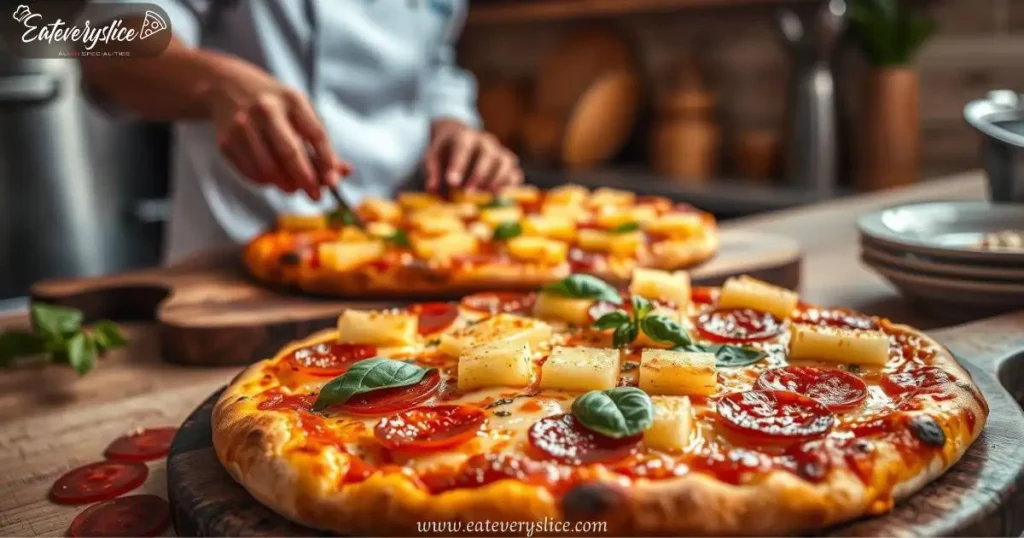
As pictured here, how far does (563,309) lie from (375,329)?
329mm

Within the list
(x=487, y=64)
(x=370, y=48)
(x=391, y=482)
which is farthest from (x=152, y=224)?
(x=391, y=482)

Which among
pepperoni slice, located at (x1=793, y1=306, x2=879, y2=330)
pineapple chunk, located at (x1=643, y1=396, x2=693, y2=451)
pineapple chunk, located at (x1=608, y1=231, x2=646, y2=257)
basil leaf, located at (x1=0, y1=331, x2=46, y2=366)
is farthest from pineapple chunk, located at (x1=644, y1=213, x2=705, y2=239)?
basil leaf, located at (x1=0, y1=331, x2=46, y2=366)

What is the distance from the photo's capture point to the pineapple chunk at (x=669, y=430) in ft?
3.64

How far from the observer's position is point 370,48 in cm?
292

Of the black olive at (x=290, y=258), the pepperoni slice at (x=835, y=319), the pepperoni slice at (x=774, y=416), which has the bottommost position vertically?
the pepperoni slice at (x=835, y=319)

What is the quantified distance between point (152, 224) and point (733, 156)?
3207mm

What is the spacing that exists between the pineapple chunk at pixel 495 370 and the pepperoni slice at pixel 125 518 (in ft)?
1.40

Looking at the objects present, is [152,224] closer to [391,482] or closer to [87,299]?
[87,299]

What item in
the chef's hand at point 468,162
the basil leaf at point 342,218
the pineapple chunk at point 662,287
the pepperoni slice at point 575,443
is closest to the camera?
the pepperoni slice at point 575,443

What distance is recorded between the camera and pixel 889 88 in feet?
12.9

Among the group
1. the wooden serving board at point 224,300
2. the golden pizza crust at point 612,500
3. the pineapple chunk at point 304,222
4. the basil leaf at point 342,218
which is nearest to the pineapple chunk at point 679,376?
the golden pizza crust at point 612,500

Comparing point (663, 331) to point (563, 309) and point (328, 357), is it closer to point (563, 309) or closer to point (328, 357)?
point (563, 309)

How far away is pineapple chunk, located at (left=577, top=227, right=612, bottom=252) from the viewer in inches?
91.3

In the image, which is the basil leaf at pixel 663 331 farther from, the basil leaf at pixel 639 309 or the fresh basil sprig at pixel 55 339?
the fresh basil sprig at pixel 55 339
